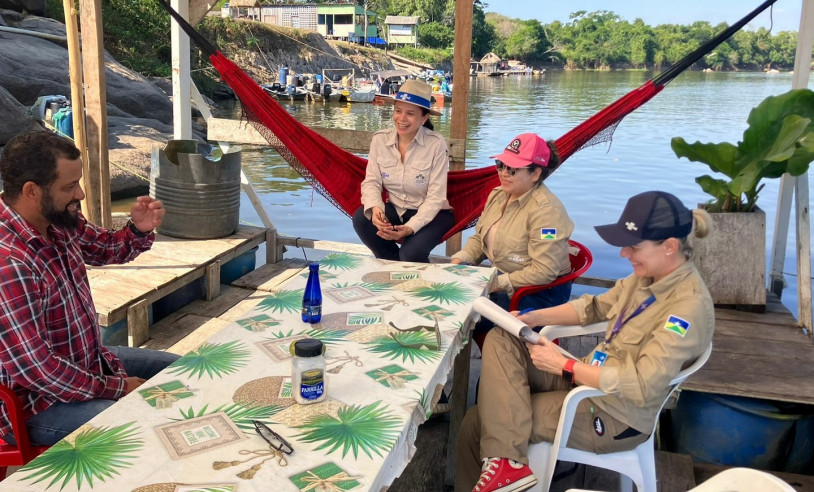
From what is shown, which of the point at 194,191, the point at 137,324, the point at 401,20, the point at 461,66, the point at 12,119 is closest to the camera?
the point at 137,324

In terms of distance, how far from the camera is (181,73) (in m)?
3.69

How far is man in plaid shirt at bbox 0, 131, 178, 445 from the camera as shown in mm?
1390

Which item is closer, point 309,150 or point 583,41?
point 309,150

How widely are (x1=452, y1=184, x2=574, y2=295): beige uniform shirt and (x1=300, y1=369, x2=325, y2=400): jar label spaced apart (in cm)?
113

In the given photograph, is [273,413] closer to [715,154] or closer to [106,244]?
[106,244]

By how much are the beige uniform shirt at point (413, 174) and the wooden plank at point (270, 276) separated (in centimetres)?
87

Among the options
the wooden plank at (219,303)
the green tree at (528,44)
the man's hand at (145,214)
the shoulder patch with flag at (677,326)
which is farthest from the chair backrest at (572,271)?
the green tree at (528,44)

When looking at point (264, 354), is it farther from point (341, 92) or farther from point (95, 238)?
point (341, 92)

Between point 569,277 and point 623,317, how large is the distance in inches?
26.4

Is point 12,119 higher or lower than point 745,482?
higher

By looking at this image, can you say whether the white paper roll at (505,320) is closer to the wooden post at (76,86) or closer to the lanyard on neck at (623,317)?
the lanyard on neck at (623,317)

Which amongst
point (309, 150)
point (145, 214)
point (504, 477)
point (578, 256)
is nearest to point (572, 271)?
point (578, 256)

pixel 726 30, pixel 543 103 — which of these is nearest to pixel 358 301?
pixel 726 30

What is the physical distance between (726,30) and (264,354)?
2.57 metres
